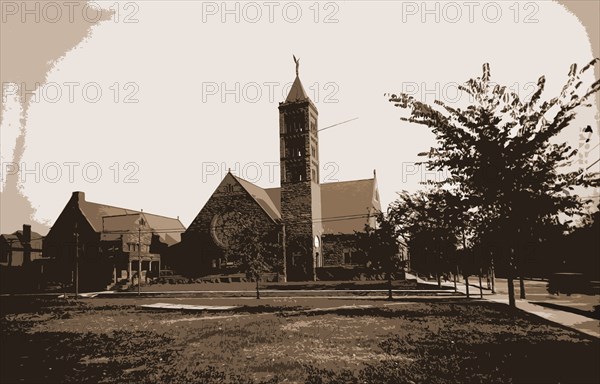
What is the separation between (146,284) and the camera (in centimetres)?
4953

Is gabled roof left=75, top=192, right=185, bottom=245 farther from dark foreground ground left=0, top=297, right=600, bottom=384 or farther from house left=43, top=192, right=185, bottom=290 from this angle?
dark foreground ground left=0, top=297, right=600, bottom=384

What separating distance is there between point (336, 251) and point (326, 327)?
40.5 metres

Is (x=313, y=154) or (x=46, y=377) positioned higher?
(x=313, y=154)

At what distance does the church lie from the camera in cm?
5059

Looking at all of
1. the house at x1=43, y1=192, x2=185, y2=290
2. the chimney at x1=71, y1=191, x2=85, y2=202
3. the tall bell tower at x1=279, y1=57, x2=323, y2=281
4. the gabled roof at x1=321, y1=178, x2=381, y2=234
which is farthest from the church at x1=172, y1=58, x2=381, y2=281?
the chimney at x1=71, y1=191, x2=85, y2=202

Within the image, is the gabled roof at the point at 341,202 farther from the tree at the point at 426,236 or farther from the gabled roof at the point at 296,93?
the tree at the point at 426,236

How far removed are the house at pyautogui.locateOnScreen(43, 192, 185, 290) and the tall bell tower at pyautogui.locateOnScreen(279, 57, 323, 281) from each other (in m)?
18.2

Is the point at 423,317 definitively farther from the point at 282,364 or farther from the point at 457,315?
the point at 282,364

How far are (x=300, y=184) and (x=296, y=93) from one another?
39.4ft

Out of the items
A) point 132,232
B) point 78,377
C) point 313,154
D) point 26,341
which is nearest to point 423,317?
point 78,377

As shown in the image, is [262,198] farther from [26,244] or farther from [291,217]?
[26,244]

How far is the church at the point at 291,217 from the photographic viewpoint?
5059cm

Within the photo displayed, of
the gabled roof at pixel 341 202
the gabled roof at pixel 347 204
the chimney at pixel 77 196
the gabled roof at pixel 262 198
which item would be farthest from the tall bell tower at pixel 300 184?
the chimney at pixel 77 196

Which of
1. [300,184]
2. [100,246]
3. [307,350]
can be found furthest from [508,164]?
[100,246]
